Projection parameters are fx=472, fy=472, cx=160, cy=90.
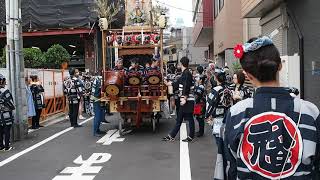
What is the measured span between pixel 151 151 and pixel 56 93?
9233mm

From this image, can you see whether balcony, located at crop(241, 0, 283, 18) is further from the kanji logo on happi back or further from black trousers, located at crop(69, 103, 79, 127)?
the kanji logo on happi back

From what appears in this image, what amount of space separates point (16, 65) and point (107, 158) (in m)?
4.48

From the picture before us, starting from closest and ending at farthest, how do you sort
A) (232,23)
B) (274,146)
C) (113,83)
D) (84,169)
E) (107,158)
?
(274,146), (84,169), (107,158), (113,83), (232,23)

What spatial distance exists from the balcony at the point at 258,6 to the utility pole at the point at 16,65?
6277 mm

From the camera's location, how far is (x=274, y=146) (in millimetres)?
2488

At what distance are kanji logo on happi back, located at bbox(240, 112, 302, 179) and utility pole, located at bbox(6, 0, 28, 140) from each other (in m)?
10.3

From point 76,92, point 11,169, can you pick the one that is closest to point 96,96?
point 76,92

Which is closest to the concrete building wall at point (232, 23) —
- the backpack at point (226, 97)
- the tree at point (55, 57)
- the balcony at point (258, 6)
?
the balcony at point (258, 6)

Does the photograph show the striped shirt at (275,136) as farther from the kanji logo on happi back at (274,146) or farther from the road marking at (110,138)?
the road marking at (110,138)

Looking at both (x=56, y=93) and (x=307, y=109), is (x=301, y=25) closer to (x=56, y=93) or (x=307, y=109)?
(x=307, y=109)

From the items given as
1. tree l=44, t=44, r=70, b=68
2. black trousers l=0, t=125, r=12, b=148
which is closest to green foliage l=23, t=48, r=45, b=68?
tree l=44, t=44, r=70, b=68

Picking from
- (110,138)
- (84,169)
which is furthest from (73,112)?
(84,169)

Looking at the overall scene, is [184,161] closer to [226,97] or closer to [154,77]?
[226,97]

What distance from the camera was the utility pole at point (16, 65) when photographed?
12.0 meters
